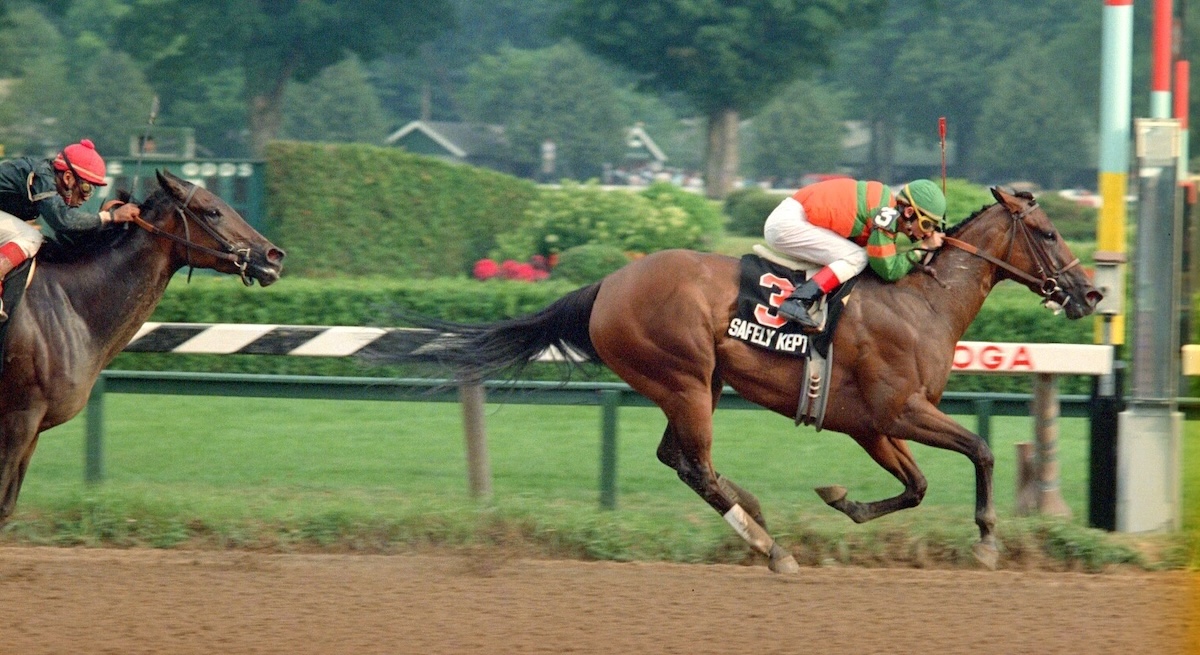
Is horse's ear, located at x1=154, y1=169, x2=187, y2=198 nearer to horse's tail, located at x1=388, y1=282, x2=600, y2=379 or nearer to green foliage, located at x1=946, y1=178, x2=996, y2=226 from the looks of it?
horse's tail, located at x1=388, y1=282, x2=600, y2=379

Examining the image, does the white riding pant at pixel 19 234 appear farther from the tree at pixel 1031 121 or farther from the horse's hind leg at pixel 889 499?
the tree at pixel 1031 121

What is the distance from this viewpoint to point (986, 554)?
6.14 metres

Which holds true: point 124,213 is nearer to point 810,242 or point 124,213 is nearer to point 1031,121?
point 810,242

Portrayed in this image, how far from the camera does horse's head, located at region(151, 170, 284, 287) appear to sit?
6449 mm

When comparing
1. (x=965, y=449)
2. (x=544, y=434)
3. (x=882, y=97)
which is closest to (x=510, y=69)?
Answer: (x=882, y=97)

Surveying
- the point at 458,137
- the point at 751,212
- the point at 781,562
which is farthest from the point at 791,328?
the point at 458,137

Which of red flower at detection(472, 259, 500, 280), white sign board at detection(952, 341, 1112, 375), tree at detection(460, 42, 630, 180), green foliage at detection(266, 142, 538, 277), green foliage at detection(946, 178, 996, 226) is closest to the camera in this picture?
white sign board at detection(952, 341, 1112, 375)

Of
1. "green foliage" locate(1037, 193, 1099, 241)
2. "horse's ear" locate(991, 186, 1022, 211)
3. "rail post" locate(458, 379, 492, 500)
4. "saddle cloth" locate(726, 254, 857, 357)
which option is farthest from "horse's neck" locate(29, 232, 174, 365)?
"green foliage" locate(1037, 193, 1099, 241)

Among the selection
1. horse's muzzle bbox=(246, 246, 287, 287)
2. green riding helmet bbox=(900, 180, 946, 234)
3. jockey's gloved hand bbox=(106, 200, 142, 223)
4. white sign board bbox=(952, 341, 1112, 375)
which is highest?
green riding helmet bbox=(900, 180, 946, 234)

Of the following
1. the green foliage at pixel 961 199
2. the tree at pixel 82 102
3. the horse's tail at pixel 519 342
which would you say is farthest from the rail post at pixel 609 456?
the tree at pixel 82 102

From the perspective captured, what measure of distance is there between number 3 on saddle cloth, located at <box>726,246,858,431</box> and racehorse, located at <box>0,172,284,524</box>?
198 cm

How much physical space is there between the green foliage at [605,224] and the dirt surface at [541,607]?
31.8 ft

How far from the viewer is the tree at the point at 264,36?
30.2 metres

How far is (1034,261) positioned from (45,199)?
13.3 ft
